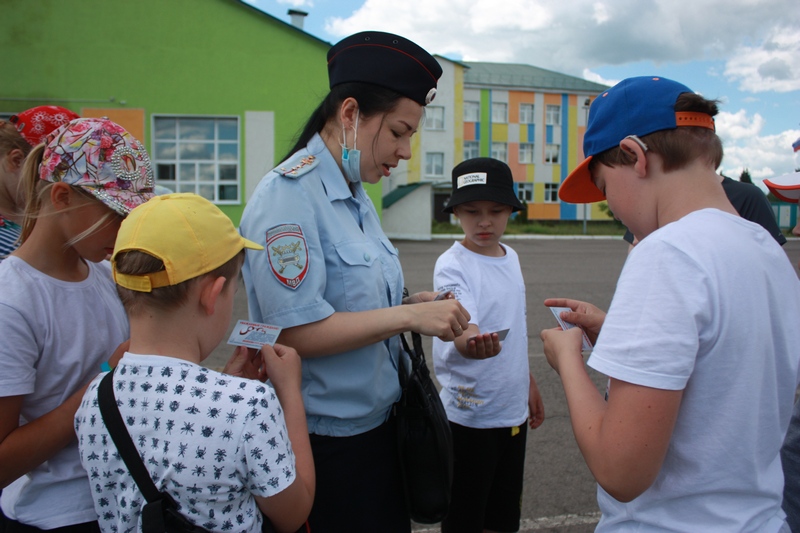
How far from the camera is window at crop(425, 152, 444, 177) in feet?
113

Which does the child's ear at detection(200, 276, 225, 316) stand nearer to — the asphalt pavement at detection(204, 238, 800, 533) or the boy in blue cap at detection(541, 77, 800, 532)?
the boy in blue cap at detection(541, 77, 800, 532)

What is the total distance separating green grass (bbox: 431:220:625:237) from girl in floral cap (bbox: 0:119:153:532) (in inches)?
1104

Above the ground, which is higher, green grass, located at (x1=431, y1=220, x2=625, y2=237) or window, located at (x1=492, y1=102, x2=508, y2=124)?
window, located at (x1=492, y1=102, x2=508, y2=124)

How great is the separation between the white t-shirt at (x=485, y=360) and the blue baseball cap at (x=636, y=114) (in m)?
1.31

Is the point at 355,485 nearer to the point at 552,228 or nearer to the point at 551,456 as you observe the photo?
the point at 551,456

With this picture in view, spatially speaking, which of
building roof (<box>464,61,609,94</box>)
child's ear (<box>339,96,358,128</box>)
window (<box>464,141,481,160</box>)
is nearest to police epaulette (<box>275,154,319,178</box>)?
child's ear (<box>339,96,358,128</box>)

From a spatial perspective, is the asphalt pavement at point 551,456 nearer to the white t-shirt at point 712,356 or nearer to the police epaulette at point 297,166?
the white t-shirt at point 712,356

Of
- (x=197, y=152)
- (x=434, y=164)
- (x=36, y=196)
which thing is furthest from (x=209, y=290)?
(x=434, y=164)

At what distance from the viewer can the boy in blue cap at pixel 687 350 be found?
114 cm

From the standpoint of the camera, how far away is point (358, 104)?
1823mm

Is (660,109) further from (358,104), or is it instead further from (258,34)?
(258,34)

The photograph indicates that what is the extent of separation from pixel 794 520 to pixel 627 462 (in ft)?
3.74

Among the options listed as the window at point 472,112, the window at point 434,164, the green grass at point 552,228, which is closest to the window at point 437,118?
the window at point 434,164

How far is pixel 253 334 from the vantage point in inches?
58.0
